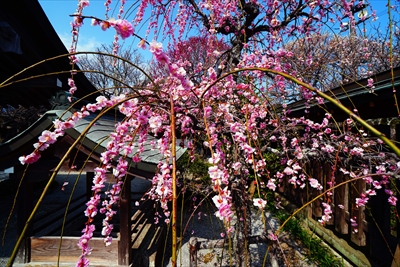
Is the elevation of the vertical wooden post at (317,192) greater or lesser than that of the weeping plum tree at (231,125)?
lesser

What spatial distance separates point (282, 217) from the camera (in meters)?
5.20

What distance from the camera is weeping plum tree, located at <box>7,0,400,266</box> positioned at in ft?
3.74

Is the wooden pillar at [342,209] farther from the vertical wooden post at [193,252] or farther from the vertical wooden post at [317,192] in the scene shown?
the vertical wooden post at [193,252]

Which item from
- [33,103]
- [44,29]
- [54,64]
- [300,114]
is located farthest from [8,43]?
[300,114]

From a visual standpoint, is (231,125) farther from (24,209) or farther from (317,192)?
(317,192)

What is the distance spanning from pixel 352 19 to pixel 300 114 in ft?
5.70

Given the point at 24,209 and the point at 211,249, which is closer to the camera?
the point at 24,209

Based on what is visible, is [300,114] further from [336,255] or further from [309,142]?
[336,255]

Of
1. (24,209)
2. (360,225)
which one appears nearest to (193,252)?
(24,209)

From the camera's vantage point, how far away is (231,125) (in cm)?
190

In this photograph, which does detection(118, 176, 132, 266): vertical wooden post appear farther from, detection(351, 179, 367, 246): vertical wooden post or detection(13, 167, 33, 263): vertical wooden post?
detection(351, 179, 367, 246): vertical wooden post

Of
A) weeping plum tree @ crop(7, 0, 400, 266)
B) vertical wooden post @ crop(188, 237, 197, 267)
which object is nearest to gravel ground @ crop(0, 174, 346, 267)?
vertical wooden post @ crop(188, 237, 197, 267)

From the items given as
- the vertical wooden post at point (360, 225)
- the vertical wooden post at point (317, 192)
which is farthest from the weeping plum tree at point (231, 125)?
the vertical wooden post at point (317, 192)

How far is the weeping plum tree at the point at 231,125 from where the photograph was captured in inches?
44.9
